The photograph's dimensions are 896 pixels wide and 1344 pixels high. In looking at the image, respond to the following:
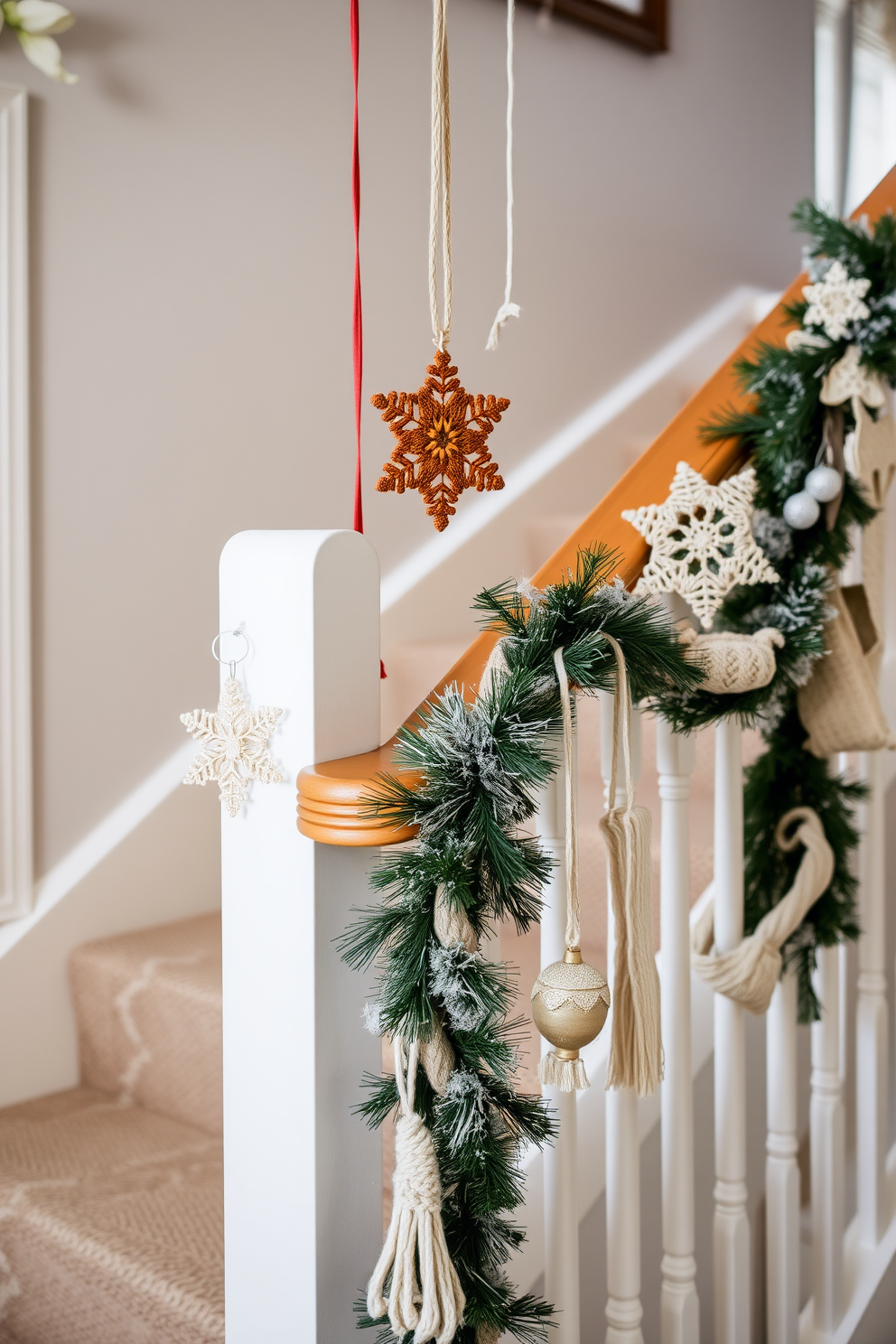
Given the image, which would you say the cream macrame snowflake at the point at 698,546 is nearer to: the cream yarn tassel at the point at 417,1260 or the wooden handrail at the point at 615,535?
the wooden handrail at the point at 615,535

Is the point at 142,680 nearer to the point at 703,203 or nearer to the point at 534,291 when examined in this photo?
the point at 534,291

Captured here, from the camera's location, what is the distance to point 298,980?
752 millimetres

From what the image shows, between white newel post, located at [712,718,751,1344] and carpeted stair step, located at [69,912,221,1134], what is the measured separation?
2.00ft

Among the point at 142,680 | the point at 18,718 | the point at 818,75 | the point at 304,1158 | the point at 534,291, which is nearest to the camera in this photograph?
the point at 304,1158

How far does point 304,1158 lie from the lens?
75 cm

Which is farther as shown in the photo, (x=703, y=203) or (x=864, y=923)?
(x=703, y=203)

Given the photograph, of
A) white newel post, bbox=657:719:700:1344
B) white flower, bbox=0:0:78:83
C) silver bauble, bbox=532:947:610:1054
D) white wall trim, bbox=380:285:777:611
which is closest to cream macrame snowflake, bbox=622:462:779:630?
white newel post, bbox=657:719:700:1344

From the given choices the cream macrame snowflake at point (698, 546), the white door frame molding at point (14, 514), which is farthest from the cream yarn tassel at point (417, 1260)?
the white door frame molding at point (14, 514)

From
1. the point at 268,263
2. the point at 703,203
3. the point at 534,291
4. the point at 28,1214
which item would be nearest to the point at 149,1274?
the point at 28,1214

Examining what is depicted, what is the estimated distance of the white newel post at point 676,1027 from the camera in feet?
3.22

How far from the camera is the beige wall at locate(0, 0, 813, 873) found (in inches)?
60.5

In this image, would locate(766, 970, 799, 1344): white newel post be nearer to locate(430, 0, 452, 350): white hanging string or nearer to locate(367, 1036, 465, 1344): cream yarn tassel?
locate(367, 1036, 465, 1344): cream yarn tassel

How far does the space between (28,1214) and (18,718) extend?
1.97 feet

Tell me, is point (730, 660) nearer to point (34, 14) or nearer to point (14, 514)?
point (14, 514)
